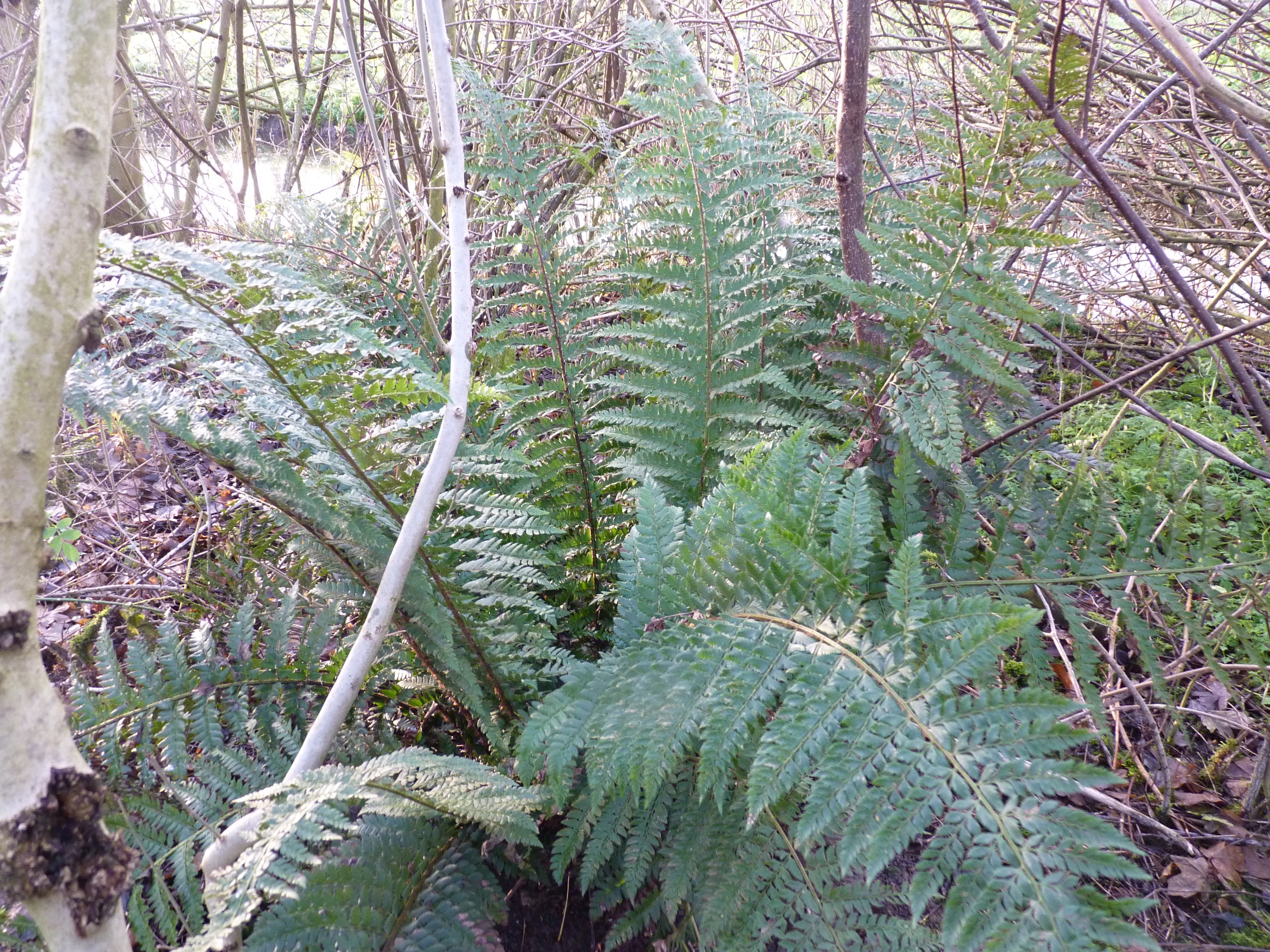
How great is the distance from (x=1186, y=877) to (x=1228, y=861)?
0.29ft

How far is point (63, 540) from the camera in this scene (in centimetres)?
166

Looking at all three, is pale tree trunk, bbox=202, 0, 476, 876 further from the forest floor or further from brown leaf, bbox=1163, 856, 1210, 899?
brown leaf, bbox=1163, 856, 1210, 899

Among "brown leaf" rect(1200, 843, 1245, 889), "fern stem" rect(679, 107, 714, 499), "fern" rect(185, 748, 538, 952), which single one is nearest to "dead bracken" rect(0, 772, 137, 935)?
"fern" rect(185, 748, 538, 952)

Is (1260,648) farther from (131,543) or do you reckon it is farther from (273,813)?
(131,543)

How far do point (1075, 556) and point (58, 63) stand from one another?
1.36 m

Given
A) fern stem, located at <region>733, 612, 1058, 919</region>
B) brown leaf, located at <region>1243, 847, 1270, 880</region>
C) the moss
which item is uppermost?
fern stem, located at <region>733, 612, 1058, 919</region>

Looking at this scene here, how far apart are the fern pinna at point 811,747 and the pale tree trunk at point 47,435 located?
0.50 m

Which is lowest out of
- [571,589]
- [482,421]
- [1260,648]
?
[1260,648]

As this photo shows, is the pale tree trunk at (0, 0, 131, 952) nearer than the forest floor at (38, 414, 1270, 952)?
Yes

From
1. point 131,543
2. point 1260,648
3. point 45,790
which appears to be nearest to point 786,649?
point 45,790

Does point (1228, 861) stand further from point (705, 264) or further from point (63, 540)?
point (63, 540)

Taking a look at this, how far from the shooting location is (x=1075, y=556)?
1200 millimetres

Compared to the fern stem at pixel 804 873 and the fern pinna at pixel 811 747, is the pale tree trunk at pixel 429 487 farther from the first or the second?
the fern stem at pixel 804 873

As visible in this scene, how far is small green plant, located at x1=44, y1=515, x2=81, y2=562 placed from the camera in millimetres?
1608
